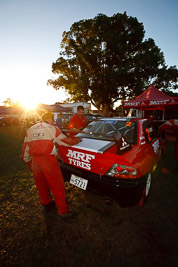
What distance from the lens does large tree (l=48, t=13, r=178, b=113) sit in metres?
17.0

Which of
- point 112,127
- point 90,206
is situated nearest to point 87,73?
point 112,127

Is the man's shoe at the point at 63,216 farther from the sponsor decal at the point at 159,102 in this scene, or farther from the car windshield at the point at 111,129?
the sponsor decal at the point at 159,102

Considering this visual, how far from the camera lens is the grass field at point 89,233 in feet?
5.18

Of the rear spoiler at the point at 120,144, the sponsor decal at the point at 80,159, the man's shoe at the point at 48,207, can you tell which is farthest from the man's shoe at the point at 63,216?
the rear spoiler at the point at 120,144

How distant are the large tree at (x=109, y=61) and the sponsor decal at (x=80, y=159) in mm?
16585

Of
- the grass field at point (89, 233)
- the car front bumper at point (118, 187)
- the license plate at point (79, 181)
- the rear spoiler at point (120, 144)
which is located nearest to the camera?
the grass field at point (89, 233)

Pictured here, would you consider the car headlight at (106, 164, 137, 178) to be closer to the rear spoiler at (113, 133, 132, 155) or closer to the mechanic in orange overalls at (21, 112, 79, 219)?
the rear spoiler at (113, 133, 132, 155)

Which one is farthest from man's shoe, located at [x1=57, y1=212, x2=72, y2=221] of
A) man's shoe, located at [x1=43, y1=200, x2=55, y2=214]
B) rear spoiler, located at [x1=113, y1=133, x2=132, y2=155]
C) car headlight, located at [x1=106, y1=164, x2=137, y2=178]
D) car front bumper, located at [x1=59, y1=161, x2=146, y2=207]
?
rear spoiler, located at [x1=113, y1=133, x2=132, y2=155]

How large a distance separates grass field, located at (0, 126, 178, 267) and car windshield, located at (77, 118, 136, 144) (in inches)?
50.4

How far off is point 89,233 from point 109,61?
20917 millimetres

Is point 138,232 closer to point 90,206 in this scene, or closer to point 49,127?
point 90,206

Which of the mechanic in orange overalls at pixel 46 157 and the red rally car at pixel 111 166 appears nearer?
the red rally car at pixel 111 166

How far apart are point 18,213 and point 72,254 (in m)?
1.26

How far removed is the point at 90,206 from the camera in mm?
2490
